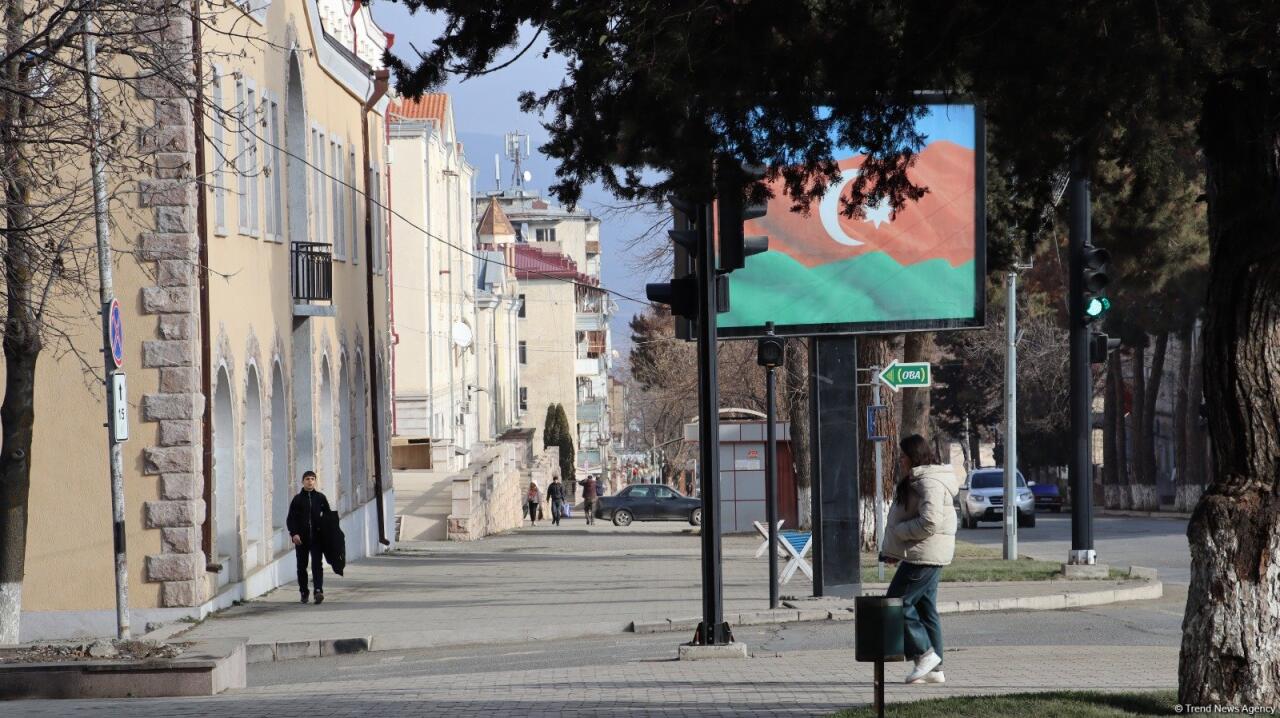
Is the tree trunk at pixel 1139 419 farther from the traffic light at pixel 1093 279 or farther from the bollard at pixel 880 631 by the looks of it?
the bollard at pixel 880 631

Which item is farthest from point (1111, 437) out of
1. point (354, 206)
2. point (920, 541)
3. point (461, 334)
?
point (920, 541)

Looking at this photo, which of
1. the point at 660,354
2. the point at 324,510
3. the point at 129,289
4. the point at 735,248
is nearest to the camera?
the point at 735,248

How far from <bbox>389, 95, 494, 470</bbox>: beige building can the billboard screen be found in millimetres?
30399

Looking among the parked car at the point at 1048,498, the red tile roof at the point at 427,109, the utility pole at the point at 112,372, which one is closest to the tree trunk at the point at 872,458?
the utility pole at the point at 112,372

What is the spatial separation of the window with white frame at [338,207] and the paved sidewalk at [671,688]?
16772mm

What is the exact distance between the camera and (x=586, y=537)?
4256 centimetres

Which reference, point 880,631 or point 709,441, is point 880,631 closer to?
point 880,631

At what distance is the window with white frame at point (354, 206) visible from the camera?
1231 inches

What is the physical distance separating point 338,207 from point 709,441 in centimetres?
1754

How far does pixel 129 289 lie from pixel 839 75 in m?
11.8

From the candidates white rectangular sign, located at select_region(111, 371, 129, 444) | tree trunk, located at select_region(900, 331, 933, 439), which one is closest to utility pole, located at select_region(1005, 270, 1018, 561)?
tree trunk, located at select_region(900, 331, 933, 439)

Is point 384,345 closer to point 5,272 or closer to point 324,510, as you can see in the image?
point 324,510

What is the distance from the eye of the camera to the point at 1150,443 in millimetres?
60125

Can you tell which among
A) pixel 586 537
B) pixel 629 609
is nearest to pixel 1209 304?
pixel 629 609
